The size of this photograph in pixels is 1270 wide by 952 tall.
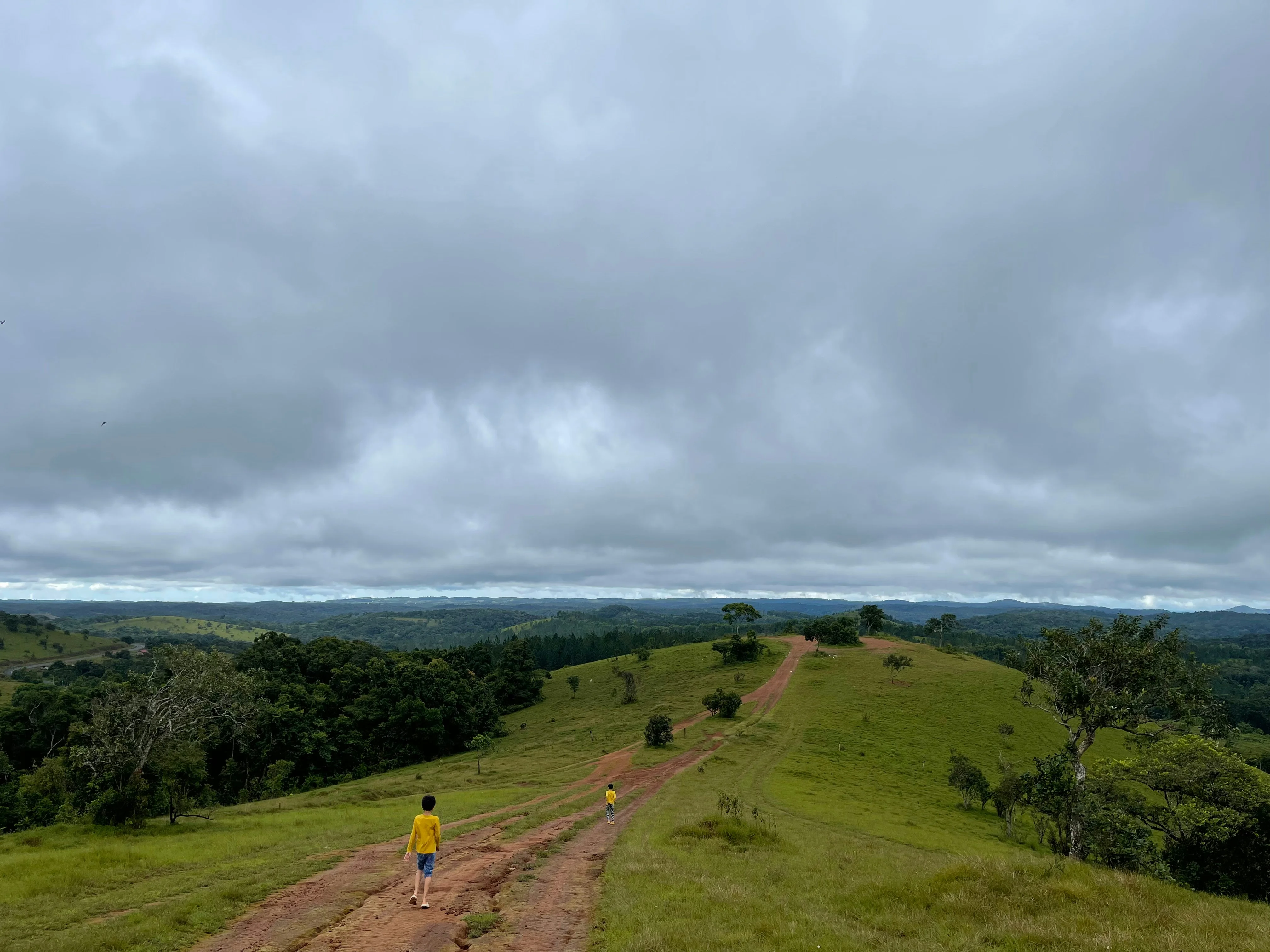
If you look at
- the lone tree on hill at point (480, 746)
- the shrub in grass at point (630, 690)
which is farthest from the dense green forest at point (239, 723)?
the shrub in grass at point (630, 690)

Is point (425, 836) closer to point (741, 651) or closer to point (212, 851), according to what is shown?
point (212, 851)

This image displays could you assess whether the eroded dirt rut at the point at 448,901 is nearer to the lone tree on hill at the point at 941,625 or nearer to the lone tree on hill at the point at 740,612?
the lone tree on hill at the point at 740,612

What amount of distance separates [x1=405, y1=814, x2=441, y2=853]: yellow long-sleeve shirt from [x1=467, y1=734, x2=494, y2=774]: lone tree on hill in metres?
53.8

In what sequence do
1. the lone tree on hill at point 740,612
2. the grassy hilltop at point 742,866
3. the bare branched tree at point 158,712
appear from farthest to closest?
1. the lone tree on hill at point 740,612
2. the bare branched tree at point 158,712
3. the grassy hilltop at point 742,866

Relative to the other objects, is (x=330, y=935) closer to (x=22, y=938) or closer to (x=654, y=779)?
(x=22, y=938)

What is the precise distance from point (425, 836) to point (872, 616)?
15571 centimetres

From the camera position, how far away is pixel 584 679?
136625mm

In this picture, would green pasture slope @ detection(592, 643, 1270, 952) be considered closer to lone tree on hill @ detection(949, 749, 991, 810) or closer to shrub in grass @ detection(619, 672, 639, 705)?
lone tree on hill @ detection(949, 749, 991, 810)

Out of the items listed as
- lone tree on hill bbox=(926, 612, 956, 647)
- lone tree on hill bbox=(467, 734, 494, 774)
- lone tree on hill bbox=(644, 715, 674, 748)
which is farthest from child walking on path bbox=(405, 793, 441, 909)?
lone tree on hill bbox=(926, 612, 956, 647)

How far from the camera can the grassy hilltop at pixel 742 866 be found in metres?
13.7

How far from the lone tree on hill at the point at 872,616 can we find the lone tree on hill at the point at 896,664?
4724cm

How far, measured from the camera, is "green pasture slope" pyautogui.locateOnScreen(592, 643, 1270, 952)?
1310cm

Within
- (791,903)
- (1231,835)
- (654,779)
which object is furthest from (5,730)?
(1231,835)

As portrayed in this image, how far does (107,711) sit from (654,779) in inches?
1602
